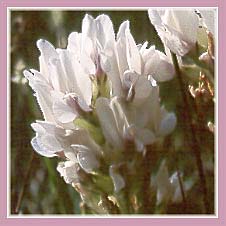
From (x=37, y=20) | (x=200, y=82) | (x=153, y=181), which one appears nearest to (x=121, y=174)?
(x=153, y=181)

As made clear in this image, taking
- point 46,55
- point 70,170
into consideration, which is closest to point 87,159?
A: point 70,170

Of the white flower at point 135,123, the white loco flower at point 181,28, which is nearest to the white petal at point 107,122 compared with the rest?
the white flower at point 135,123

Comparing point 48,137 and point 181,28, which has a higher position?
point 181,28

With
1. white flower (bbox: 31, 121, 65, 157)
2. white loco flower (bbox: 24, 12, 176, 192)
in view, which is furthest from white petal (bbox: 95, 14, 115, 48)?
white flower (bbox: 31, 121, 65, 157)

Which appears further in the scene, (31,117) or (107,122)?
(31,117)

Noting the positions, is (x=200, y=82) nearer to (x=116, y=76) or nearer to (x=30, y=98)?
(x=116, y=76)

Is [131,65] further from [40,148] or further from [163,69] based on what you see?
[40,148]
